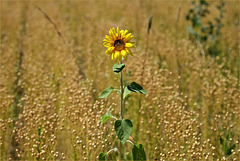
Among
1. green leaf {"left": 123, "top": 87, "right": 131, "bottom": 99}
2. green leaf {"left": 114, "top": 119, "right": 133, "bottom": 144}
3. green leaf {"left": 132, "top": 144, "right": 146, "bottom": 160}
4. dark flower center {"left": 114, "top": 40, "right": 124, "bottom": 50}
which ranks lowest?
green leaf {"left": 132, "top": 144, "right": 146, "bottom": 160}

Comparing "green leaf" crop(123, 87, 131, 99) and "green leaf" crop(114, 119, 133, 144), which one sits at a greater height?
"green leaf" crop(123, 87, 131, 99)

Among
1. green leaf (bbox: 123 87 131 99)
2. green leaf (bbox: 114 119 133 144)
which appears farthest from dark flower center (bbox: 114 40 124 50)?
green leaf (bbox: 114 119 133 144)

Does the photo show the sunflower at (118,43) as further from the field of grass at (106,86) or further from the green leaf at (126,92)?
the field of grass at (106,86)

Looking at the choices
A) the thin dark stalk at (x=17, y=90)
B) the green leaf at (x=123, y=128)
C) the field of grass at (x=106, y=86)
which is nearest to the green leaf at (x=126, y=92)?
the green leaf at (x=123, y=128)

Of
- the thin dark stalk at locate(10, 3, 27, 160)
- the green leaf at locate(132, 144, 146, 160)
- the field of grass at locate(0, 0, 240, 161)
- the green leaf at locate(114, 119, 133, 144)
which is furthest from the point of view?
the thin dark stalk at locate(10, 3, 27, 160)

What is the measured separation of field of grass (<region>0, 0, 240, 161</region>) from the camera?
2371 mm

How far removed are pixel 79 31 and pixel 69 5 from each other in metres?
1.99

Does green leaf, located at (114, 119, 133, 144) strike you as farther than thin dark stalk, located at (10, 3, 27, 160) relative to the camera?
No

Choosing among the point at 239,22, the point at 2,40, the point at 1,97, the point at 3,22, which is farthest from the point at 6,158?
the point at 239,22

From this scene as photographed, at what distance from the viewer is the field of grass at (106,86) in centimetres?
237

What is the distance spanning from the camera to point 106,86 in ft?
11.0

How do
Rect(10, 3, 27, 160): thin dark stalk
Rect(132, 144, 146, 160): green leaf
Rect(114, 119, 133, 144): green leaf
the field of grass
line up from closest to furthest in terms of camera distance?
Rect(114, 119, 133, 144): green leaf → Rect(132, 144, 146, 160): green leaf → the field of grass → Rect(10, 3, 27, 160): thin dark stalk

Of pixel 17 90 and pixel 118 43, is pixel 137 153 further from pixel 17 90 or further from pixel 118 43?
pixel 17 90

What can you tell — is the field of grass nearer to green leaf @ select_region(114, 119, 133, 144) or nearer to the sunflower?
green leaf @ select_region(114, 119, 133, 144)
